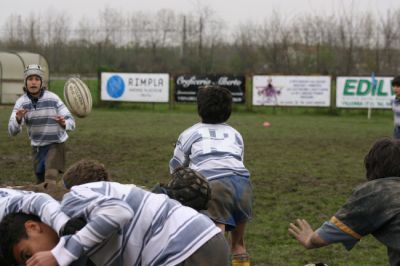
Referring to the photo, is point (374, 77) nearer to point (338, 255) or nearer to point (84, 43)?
point (338, 255)

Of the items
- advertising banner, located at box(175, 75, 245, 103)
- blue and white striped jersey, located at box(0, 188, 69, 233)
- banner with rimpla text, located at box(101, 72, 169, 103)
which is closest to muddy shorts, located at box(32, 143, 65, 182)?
blue and white striped jersey, located at box(0, 188, 69, 233)

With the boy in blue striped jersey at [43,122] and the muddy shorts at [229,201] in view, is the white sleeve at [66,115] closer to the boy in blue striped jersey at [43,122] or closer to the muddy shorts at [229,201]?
the boy in blue striped jersey at [43,122]

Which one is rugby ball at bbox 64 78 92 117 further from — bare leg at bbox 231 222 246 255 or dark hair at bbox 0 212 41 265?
dark hair at bbox 0 212 41 265

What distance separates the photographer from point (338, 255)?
7.07 metres

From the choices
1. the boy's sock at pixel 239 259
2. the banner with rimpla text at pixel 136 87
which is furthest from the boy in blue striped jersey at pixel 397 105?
the banner with rimpla text at pixel 136 87

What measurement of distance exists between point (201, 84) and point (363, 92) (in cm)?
711

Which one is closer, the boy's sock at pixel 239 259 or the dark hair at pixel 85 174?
the dark hair at pixel 85 174

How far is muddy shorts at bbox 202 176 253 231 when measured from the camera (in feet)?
18.3

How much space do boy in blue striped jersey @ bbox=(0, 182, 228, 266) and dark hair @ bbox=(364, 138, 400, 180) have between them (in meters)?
0.94

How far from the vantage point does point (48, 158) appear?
872 centimetres

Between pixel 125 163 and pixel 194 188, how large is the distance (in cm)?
966

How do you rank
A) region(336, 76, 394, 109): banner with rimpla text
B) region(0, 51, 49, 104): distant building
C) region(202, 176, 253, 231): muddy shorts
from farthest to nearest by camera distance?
region(0, 51, 49, 104): distant building → region(336, 76, 394, 109): banner with rimpla text → region(202, 176, 253, 231): muddy shorts

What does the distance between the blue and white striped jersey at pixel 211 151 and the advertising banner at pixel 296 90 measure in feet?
78.4

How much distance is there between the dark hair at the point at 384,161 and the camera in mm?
3787
